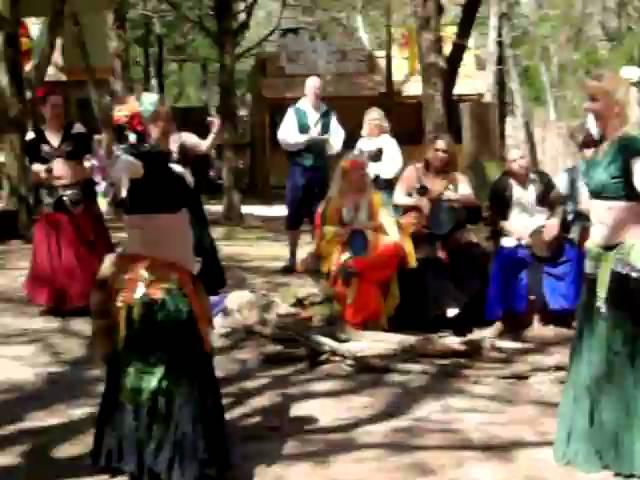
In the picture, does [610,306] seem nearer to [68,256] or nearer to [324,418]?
[324,418]

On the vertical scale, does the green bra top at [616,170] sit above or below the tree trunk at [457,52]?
below

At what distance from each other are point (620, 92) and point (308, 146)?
5348 mm

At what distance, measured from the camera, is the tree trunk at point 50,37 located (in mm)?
13242

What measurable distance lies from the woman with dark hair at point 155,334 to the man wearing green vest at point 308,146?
5.17 metres

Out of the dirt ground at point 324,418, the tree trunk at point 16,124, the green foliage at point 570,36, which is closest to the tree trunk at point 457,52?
the tree trunk at point 16,124

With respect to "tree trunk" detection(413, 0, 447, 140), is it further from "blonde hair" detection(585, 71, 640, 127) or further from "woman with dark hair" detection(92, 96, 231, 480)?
"woman with dark hair" detection(92, 96, 231, 480)

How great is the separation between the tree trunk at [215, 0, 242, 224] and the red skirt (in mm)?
7558

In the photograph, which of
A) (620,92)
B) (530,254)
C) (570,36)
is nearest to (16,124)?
(530,254)

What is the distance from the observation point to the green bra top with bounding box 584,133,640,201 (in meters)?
4.93

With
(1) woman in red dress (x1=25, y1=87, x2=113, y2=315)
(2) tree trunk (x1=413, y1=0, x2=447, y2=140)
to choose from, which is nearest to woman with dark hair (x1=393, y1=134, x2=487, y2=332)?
(1) woman in red dress (x1=25, y1=87, x2=113, y2=315)

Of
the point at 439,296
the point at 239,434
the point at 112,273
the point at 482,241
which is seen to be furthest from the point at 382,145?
the point at 112,273

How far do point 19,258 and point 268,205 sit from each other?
1039 centimetres

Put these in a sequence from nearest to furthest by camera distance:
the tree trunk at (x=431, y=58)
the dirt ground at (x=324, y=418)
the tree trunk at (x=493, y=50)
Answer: the dirt ground at (x=324, y=418), the tree trunk at (x=431, y=58), the tree trunk at (x=493, y=50)

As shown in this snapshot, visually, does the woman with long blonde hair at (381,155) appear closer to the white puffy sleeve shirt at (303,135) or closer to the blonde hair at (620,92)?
the white puffy sleeve shirt at (303,135)
